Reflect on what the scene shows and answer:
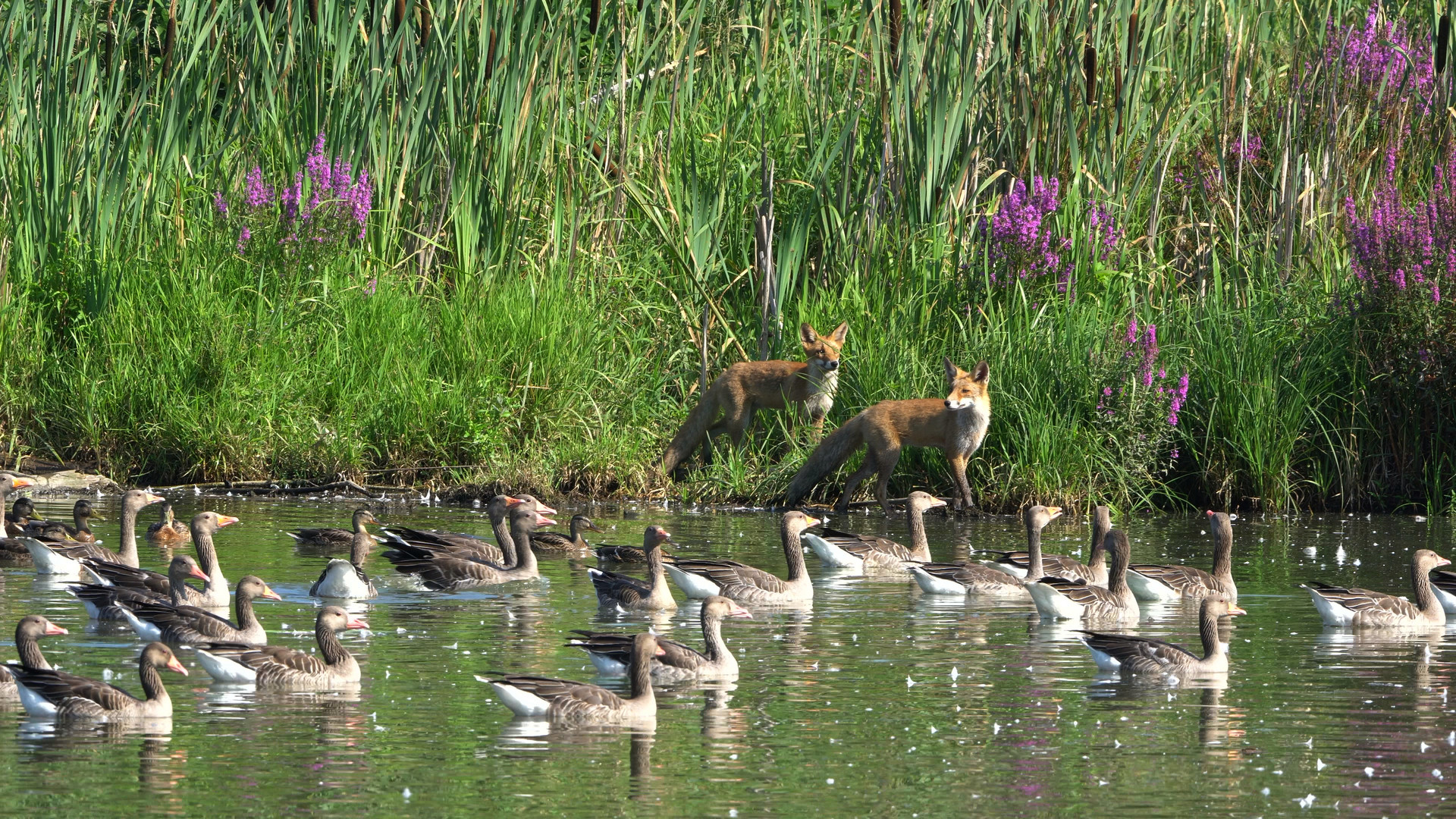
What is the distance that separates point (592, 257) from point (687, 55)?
2123 mm

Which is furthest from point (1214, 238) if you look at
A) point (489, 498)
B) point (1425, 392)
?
point (489, 498)

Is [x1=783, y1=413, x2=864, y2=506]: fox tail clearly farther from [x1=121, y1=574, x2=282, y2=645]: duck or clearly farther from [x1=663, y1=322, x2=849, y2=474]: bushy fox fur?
[x1=121, y1=574, x2=282, y2=645]: duck

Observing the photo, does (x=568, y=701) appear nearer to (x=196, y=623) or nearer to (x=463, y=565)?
(x=196, y=623)

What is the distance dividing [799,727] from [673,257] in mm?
11668

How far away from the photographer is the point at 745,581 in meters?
12.9

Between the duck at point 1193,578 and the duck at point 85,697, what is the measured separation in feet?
22.1

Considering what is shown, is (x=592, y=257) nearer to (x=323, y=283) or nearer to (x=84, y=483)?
(x=323, y=283)

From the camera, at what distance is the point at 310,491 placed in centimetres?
1827

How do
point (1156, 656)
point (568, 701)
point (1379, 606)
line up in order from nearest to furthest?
point (568, 701) < point (1156, 656) < point (1379, 606)

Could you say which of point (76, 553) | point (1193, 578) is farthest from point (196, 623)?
point (1193, 578)

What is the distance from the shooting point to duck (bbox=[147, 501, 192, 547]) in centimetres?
1536

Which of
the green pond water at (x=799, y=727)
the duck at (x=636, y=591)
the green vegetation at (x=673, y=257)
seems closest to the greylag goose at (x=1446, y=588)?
the green pond water at (x=799, y=727)

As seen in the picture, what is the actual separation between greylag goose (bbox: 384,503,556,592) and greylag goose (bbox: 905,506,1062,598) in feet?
8.39

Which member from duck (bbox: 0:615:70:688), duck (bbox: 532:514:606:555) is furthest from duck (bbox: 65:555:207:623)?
duck (bbox: 532:514:606:555)
